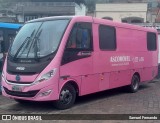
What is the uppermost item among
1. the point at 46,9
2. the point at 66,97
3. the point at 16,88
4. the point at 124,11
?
the point at 46,9

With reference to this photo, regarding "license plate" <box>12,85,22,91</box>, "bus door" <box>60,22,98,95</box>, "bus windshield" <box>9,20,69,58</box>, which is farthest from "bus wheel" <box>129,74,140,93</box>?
"license plate" <box>12,85,22,91</box>

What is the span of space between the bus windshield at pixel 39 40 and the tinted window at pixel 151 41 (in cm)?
665

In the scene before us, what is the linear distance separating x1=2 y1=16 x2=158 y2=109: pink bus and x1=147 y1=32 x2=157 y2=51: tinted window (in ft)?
11.6

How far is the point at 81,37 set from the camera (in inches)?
397

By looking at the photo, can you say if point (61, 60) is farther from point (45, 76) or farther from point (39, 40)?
point (39, 40)

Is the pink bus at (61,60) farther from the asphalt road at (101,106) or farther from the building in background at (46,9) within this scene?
the building in background at (46,9)

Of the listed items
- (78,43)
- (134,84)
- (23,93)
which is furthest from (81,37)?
(134,84)

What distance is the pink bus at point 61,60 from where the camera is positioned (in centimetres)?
902

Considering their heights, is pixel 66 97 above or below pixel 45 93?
below

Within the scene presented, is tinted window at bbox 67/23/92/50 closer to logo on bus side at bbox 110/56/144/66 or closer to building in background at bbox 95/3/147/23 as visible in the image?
logo on bus side at bbox 110/56/144/66

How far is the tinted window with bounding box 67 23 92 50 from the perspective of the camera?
968 centimetres

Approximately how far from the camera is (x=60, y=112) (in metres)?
9.14

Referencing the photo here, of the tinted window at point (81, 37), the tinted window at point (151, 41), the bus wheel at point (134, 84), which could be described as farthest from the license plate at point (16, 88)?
the tinted window at point (151, 41)

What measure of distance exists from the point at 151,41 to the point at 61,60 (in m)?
7.61
